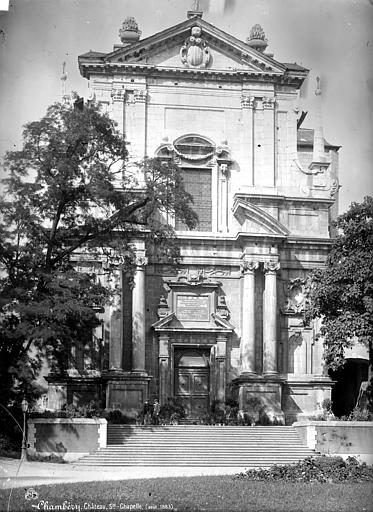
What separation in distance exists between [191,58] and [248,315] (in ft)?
34.9

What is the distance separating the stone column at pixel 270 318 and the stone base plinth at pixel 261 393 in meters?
0.49

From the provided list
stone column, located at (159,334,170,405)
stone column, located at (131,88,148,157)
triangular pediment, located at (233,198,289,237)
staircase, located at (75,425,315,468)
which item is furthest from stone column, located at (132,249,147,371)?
staircase, located at (75,425,315,468)

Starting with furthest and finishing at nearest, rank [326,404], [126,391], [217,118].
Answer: [217,118] → [326,404] → [126,391]

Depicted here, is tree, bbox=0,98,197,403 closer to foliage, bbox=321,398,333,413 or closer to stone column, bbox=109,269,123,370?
stone column, bbox=109,269,123,370

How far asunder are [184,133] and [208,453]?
569 inches

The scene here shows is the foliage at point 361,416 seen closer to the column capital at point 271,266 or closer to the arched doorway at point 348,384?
the column capital at point 271,266

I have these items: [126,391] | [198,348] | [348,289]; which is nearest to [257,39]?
[198,348]

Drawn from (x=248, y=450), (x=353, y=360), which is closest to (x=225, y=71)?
(x=353, y=360)

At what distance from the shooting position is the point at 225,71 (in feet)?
132

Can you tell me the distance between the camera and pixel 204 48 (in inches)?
1580

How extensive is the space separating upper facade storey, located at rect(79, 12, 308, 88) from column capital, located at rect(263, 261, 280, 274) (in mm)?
7670

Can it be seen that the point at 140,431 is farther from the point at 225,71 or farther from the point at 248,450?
the point at 225,71

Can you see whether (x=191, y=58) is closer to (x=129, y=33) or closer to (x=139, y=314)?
(x=129, y=33)

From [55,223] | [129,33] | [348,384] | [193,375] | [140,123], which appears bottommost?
[348,384]
